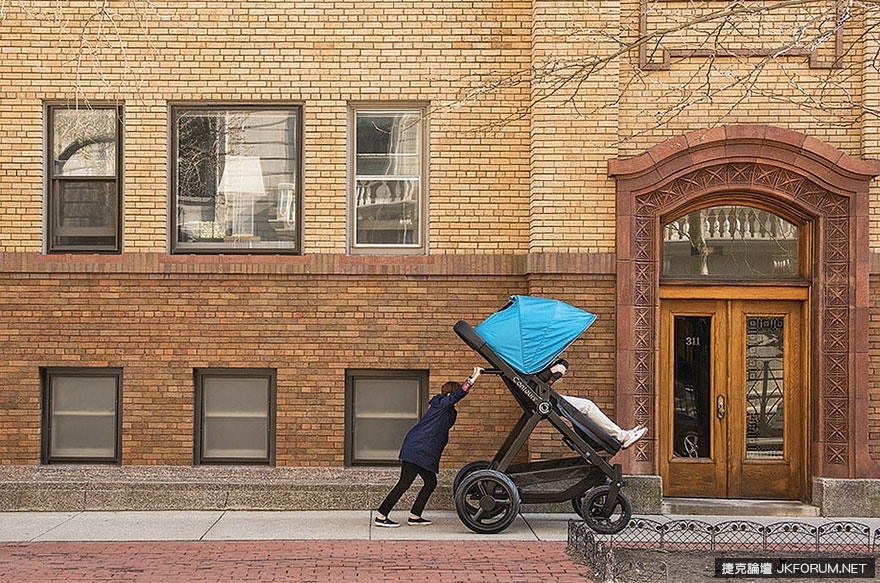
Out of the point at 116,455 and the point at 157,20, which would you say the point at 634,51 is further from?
the point at 116,455

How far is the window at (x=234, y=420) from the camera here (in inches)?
514

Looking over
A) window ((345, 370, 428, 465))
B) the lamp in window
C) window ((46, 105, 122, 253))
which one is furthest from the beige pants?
window ((46, 105, 122, 253))

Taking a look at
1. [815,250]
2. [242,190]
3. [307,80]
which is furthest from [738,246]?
[242,190]

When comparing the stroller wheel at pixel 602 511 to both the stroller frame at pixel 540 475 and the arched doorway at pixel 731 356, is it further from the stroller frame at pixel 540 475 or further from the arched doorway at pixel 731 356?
the arched doorway at pixel 731 356

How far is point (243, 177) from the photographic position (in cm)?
1319

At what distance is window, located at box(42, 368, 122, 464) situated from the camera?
1305 cm

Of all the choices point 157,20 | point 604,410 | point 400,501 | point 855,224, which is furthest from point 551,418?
point 157,20

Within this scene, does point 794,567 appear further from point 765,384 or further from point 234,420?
point 234,420

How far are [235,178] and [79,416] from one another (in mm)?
3328

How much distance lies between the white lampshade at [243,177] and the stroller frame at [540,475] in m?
3.36

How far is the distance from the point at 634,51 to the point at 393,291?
3851 mm

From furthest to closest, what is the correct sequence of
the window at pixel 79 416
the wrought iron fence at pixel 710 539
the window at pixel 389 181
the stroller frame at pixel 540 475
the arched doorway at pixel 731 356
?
the window at pixel 389 181, the window at pixel 79 416, the arched doorway at pixel 731 356, the stroller frame at pixel 540 475, the wrought iron fence at pixel 710 539

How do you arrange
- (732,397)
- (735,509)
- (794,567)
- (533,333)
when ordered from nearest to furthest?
(794,567) < (533,333) < (735,509) < (732,397)

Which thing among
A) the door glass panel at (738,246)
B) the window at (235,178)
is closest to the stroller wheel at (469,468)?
the door glass panel at (738,246)
